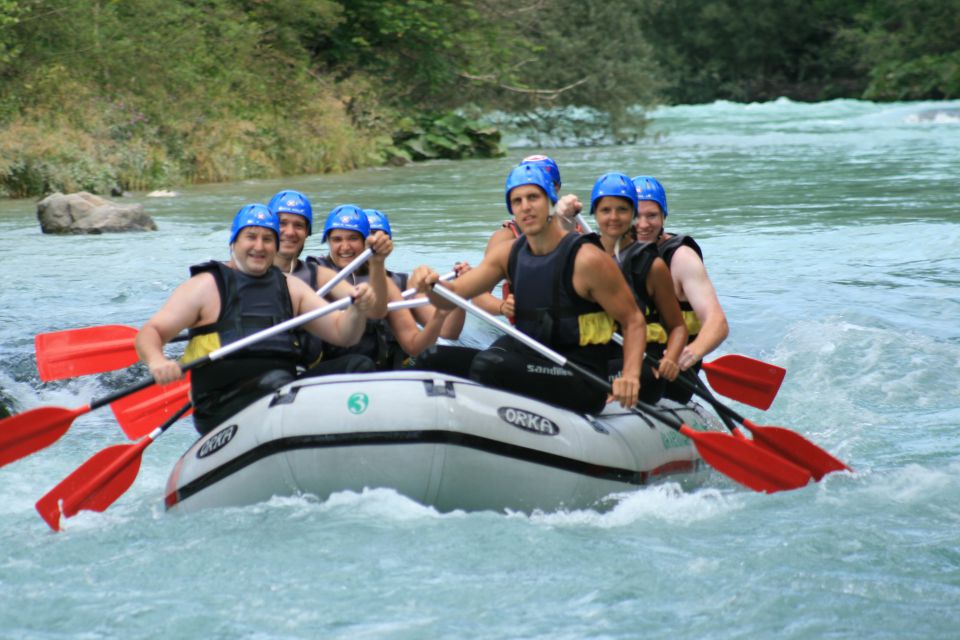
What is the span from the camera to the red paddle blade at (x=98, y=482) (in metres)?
4.76

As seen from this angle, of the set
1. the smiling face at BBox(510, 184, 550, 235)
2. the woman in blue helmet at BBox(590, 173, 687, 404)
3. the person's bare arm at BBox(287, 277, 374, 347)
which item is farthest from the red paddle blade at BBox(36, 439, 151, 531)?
the woman in blue helmet at BBox(590, 173, 687, 404)

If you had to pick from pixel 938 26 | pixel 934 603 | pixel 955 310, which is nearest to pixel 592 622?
pixel 934 603

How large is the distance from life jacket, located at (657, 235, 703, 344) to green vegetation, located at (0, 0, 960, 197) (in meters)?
11.5

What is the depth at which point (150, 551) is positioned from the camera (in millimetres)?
4352

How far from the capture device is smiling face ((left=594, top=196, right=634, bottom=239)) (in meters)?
5.09

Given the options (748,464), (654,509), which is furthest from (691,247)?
(654,509)

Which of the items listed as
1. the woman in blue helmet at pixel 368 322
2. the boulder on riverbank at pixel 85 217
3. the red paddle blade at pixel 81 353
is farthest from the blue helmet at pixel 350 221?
the boulder on riverbank at pixel 85 217

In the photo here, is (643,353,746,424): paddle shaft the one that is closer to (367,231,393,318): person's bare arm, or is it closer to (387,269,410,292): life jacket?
(367,231,393,318): person's bare arm

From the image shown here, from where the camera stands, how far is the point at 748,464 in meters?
4.87

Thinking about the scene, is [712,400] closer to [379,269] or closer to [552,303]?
[552,303]

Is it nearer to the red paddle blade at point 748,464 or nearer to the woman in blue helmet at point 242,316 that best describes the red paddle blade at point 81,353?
the woman in blue helmet at point 242,316

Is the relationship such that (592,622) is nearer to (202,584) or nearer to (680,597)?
(680,597)

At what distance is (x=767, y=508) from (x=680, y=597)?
1.06 metres

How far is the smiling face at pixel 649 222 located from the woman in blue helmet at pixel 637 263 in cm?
31
